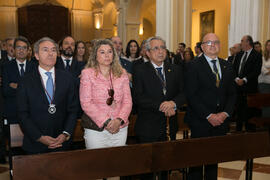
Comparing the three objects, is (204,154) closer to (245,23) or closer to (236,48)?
(236,48)

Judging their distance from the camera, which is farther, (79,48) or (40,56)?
(79,48)

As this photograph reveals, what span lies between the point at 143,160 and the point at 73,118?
2.72ft

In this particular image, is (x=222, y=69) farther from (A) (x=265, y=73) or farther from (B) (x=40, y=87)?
(A) (x=265, y=73)

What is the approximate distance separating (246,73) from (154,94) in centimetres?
299

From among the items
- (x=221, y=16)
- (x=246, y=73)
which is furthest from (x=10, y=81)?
(x=221, y=16)

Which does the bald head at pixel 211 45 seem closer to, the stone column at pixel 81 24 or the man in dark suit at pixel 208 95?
the man in dark suit at pixel 208 95

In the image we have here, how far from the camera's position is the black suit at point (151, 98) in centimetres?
268

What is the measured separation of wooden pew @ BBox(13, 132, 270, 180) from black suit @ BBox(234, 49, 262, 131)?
2930mm

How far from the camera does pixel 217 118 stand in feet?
8.84

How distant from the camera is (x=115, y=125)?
244 centimetres

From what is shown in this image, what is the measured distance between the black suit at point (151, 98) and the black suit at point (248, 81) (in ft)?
9.08

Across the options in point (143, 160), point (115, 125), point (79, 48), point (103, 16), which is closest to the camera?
point (143, 160)

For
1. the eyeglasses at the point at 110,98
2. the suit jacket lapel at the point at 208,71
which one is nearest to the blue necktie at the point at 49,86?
the eyeglasses at the point at 110,98

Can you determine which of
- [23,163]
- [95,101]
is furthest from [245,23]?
[23,163]
